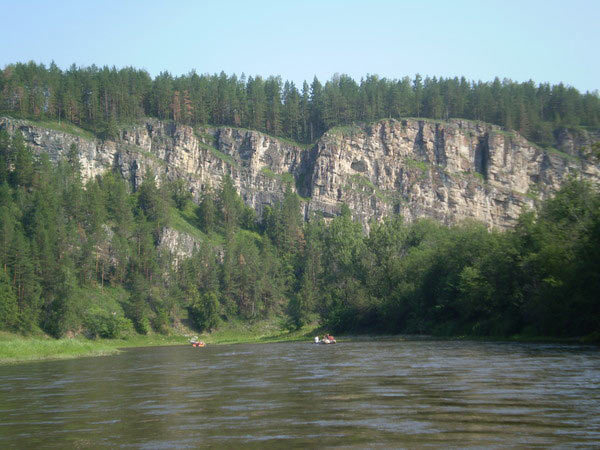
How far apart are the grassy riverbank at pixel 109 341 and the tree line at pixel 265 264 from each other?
3006 millimetres

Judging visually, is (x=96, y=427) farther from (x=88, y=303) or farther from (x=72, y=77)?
(x=72, y=77)

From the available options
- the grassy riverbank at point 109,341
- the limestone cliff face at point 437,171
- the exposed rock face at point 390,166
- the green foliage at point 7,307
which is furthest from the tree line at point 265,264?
the limestone cliff face at point 437,171

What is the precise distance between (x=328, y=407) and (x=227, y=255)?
125 meters

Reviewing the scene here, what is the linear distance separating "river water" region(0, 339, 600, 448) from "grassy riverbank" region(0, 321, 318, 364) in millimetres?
28623

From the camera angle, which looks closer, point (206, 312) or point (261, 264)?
point (206, 312)

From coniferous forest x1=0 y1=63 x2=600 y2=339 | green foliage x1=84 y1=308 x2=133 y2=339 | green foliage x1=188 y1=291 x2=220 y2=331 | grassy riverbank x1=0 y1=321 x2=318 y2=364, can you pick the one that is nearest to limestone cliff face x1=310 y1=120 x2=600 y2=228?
coniferous forest x1=0 y1=63 x2=600 y2=339

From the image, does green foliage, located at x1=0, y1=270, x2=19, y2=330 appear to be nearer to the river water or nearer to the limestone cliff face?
the river water

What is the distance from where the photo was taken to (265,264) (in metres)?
149

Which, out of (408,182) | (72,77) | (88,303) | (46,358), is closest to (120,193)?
(88,303)

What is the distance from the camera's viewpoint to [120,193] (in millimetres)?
140125

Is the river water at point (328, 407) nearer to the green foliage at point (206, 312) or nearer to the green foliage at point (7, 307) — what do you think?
the green foliage at point (7, 307)

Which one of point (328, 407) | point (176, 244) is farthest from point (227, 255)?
point (328, 407)

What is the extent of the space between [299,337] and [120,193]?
62.8 m

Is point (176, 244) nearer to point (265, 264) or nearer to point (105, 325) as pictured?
point (265, 264)
